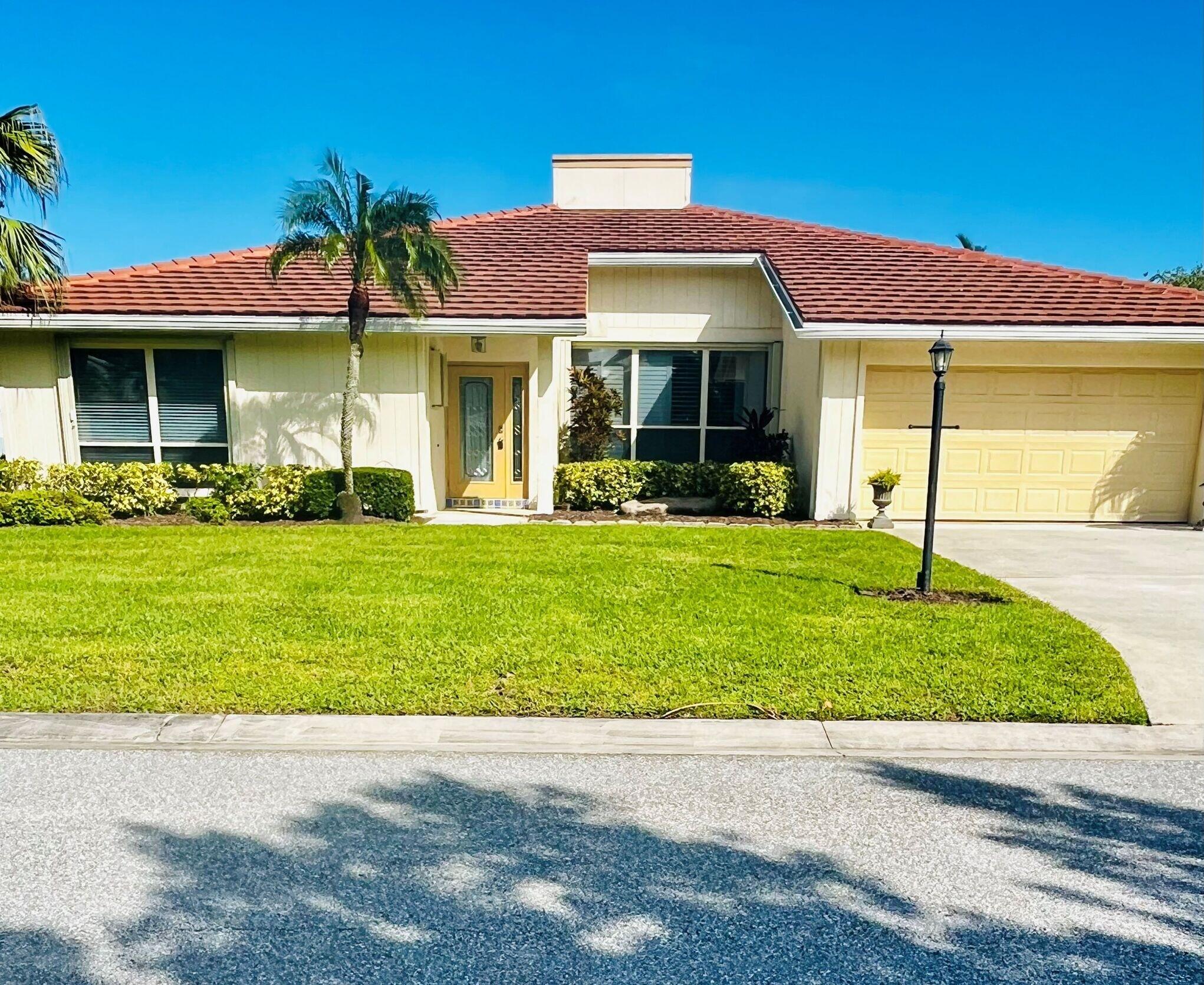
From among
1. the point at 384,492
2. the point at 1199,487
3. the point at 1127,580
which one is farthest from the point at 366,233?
the point at 1199,487

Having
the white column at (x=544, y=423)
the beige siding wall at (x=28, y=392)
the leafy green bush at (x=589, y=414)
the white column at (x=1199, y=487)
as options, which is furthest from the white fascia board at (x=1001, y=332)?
the beige siding wall at (x=28, y=392)

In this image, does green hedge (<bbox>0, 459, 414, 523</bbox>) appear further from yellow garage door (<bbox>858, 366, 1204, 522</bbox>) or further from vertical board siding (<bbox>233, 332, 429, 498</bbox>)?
yellow garage door (<bbox>858, 366, 1204, 522</bbox>)

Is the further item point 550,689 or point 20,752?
point 550,689

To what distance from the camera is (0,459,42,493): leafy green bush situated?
386 inches

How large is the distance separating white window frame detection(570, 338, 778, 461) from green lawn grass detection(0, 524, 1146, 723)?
4.86 metres

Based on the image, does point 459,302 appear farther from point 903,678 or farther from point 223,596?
point 903,678

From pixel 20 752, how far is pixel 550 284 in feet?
30.4

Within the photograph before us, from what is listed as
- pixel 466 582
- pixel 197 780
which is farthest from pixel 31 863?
pixel 466 582

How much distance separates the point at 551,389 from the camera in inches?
435

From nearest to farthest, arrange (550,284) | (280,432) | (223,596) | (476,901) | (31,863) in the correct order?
1. (476,901)
2. (31,863)
3. (223,596)
4. (280,432)
5. (550,284)

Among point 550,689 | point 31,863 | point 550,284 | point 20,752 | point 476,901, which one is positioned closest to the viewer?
point 476,901

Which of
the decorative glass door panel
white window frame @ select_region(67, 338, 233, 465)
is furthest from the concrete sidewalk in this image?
the decorative glass door panel

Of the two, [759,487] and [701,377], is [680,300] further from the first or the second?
[759,487]

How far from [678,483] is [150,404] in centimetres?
779
